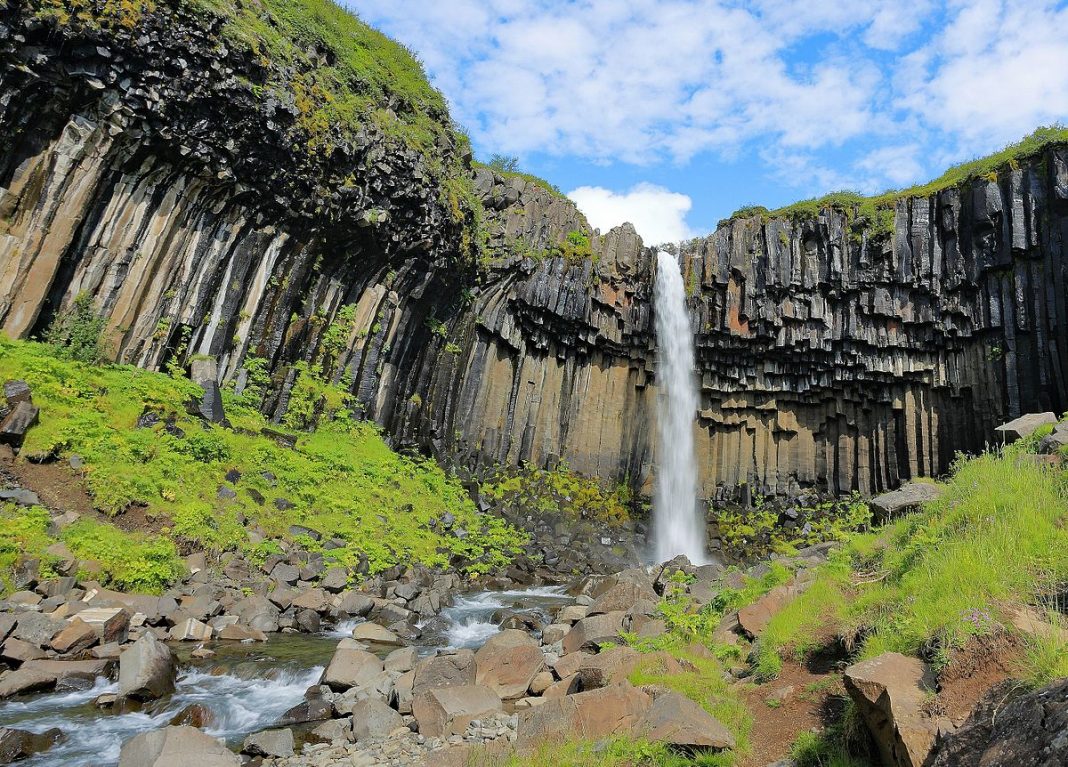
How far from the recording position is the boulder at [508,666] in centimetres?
860

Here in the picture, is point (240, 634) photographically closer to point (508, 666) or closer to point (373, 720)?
point (373, 720)

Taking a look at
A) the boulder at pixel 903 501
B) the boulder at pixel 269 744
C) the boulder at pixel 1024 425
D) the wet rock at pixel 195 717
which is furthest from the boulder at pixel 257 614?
the boulder at pixel 1024 425

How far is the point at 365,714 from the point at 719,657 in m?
4.26

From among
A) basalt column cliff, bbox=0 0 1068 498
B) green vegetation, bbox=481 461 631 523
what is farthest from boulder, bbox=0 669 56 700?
green vegetation, bbox=481 461 631 523

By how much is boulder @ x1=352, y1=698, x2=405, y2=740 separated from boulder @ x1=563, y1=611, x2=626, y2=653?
3.23m

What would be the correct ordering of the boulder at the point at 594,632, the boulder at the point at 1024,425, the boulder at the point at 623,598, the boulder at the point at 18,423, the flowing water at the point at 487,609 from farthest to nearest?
the flowing water at the point at 487,609
the boulder at the point at 18,423
the boulder at the point at 1024,425
the boulder at the point at 623,598
the boulder at the point at 594,632

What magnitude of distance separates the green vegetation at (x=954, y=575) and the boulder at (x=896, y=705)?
248mm

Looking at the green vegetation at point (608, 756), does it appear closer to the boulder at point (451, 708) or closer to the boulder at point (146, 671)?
the boulder at point (451, 708)

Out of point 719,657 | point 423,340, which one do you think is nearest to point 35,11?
point 423,340

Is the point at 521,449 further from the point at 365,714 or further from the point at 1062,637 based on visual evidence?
the point at 1062,637

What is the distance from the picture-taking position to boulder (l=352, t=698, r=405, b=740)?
7.35 meters

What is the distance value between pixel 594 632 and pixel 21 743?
7095 mm

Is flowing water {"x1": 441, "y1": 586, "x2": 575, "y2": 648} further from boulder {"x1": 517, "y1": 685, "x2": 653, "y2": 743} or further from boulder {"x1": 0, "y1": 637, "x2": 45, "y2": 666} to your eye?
boulder {"x1": 0, "y1": 637, "x2": 45, "y2": 666}

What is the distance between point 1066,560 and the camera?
198 inches
